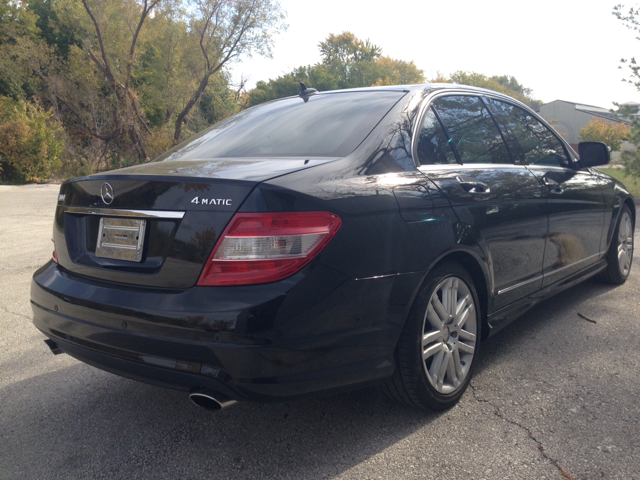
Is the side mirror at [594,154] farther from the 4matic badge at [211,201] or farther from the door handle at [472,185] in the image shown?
the 4matic badge at [211,201]

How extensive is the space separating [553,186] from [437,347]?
5.88ft

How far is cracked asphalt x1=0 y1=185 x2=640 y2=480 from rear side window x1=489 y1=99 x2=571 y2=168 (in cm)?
134

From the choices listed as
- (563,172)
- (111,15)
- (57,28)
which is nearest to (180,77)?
(111,15)

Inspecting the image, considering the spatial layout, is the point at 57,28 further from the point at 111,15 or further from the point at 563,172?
the point at 563,172

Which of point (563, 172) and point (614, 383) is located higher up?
point (563, 172)

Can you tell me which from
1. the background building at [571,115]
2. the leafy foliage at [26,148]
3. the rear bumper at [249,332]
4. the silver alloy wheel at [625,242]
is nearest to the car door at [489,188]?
the rear bumper at [249,332]

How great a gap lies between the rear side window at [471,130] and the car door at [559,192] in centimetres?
18

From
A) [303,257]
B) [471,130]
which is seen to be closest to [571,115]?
[471,130]

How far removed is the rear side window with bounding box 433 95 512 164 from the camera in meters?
3.13

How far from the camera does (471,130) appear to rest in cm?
332

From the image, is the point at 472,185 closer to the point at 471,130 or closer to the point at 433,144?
the point at 433,144

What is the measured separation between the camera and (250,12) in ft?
95.0

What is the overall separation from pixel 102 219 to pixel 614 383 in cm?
287

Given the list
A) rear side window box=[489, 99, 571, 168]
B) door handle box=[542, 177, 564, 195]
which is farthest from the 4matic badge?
door handle box=[542, 177, 564, 195]
